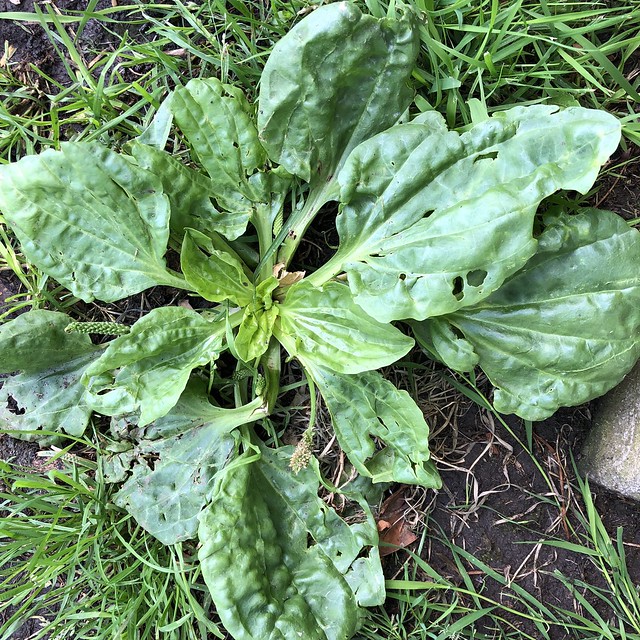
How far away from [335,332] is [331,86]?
2.55ft

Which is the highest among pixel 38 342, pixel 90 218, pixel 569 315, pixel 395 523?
pixel 90 218

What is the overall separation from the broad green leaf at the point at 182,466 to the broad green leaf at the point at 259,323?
8.7 inches

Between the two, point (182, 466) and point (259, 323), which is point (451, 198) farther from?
point (182, 466)

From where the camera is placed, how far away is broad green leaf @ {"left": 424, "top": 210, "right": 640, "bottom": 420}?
1.91 meters

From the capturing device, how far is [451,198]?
185 cm

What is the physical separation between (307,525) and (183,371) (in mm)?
715

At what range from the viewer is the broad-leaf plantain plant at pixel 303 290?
184 centimetres

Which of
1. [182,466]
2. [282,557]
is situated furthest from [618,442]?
[182,466]

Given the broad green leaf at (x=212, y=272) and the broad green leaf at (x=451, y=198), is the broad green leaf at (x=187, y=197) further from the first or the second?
the broad green leaf at (x=451, y=198)

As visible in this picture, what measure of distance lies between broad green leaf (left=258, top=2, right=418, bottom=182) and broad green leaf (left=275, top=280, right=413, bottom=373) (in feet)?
1.41

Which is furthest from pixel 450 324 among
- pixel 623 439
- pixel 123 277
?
pixel 123 277

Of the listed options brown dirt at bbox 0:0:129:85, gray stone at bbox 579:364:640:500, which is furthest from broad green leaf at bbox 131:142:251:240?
gray stone at bbox 579:364:640:500

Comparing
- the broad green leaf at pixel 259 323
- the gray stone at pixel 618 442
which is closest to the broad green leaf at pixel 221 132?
the broad green leaf at pixel 259 323

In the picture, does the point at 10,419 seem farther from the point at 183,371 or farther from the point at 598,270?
the point at 598,270
